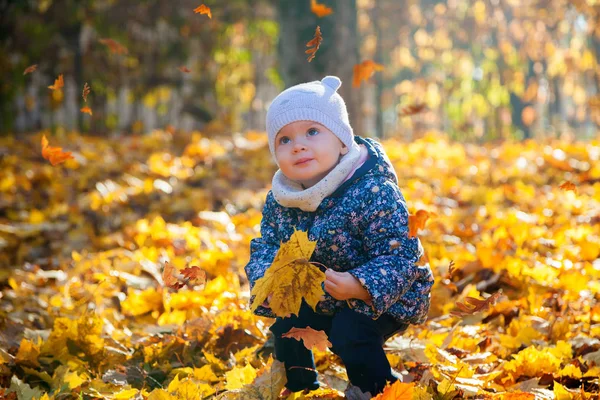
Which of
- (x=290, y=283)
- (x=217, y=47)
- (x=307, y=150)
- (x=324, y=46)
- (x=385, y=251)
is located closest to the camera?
(x=290, y=283)

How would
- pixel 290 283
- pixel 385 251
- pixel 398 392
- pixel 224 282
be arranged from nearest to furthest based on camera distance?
pixel 398 392
pixel 290 283
pixel 385 251
pixel 224 282

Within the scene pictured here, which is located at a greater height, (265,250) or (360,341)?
(265,250)

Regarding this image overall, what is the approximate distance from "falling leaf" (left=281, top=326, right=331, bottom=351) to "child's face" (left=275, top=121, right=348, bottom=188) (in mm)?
465

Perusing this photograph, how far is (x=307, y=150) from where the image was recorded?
204 centimetres

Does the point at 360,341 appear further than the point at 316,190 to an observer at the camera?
No

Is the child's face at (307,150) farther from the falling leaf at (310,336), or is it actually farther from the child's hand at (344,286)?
the falling leaf at (310,336)

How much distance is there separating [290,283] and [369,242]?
30 centimetres

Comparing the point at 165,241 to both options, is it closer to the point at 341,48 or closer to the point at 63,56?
the point at 341,48

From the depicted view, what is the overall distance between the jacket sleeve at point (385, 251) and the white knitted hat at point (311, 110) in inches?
8.5

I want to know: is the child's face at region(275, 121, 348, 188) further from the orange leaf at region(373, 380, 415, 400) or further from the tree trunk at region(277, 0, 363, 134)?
the tree trunk at region(277, 0, 363, 134)

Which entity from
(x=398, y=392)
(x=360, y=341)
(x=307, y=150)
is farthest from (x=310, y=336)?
(x=307, y=150)

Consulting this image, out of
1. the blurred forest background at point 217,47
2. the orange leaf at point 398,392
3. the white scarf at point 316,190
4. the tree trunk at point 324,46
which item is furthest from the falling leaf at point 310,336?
the tree trunk at point 324,46

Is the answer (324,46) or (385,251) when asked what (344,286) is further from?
(324,46)

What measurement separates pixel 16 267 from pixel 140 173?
2.49 meters
